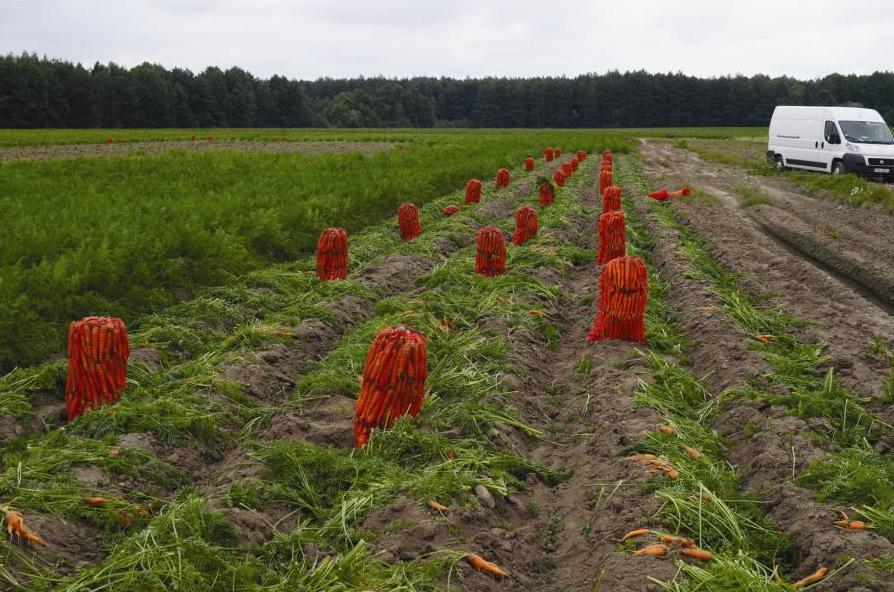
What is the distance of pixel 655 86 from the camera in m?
116

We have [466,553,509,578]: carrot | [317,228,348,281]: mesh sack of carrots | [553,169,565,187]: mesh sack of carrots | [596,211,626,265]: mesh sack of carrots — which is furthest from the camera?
[553,169,565,187]: mesh sack of carrots

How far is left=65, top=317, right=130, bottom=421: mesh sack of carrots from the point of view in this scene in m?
5.55

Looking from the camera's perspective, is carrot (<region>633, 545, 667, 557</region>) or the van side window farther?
the van side window

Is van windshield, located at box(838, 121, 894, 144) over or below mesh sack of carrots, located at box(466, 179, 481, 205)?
over

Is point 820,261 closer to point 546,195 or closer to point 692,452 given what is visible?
point 546,195

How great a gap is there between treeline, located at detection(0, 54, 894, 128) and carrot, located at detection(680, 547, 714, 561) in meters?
82.5

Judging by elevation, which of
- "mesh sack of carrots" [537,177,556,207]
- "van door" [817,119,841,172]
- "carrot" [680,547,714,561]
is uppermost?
"van door" [817,119,841,172]

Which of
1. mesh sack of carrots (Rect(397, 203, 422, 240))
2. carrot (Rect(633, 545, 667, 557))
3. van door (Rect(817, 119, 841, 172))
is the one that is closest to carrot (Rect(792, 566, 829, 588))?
carrot (Rect(633, 545, 667, 557))

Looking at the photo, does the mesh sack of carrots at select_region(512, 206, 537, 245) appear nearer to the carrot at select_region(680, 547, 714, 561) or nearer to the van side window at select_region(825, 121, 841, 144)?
the carrot at select_region(680, 547, 714, 561)

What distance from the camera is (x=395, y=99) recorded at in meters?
112

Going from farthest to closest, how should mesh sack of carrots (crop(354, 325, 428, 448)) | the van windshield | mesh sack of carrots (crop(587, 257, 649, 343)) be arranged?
the van windshield → mesh sack of carrots (crop(587, 257, 649, 343)) → mesh sack of carrots (crop(354, 325, 428, 448))

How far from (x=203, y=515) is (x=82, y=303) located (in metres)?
4.60

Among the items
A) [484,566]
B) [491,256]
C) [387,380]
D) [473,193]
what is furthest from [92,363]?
[473,193]

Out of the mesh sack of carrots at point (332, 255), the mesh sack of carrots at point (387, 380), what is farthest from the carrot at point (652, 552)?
the mesh sack of carrots at point (332, 255)
